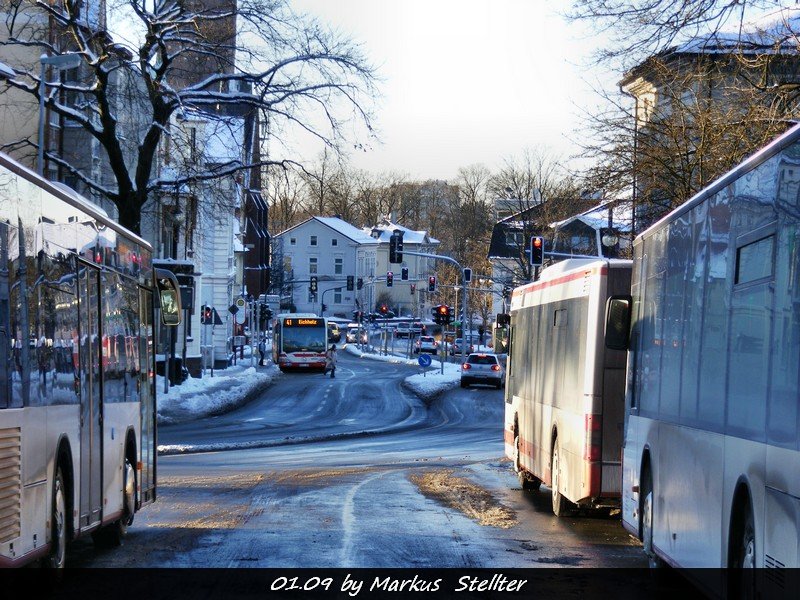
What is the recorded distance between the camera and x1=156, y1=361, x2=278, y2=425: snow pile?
1535 inches

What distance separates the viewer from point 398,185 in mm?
147250

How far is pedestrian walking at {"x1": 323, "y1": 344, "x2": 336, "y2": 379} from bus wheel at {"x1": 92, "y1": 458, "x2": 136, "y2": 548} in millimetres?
52926

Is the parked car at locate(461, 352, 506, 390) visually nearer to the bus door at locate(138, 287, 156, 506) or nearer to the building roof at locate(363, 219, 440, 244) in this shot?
the bus door at locate(138, 287, 156, 506)

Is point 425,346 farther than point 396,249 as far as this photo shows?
Yes

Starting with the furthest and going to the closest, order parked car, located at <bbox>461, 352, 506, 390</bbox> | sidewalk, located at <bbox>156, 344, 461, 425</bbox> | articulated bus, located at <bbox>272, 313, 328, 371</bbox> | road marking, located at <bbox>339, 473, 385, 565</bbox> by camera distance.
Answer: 1. articulated bus, located at <bbox>272, 313, 328, 371</bbox>
2. parked car, located at <bbox>461, 352, 506, 390</bbox>
3. sidewalk, located at <bbox>156, 344, 461, 425</bbox>
4. road marking, located at <bbox>339, 473, 385, 565</bbox>

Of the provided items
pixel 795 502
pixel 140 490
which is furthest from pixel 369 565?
pixel 795 502

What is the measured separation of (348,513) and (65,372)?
18.9 ft

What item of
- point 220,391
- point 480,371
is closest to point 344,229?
point 480,371

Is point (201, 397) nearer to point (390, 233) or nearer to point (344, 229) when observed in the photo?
point (390, 233)

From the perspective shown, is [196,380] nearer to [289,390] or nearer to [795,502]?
[289,390]

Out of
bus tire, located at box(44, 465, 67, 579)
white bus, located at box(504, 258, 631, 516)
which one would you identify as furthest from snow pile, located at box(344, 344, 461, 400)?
bus tire, located at box(44, 465, 67, 579)

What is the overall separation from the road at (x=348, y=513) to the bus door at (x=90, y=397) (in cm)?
78

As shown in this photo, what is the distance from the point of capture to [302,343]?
2783 inches

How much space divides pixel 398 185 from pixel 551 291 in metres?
132
